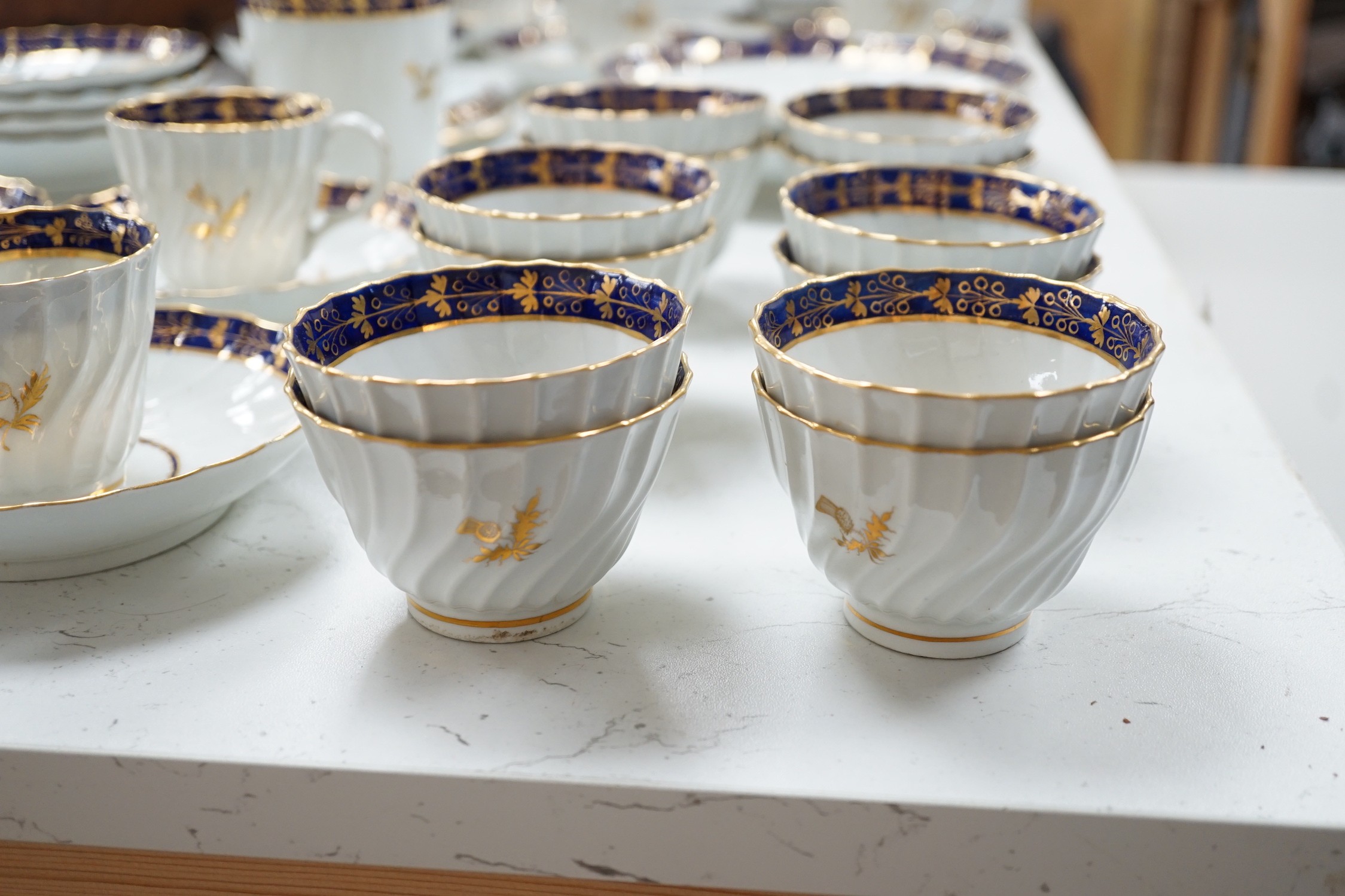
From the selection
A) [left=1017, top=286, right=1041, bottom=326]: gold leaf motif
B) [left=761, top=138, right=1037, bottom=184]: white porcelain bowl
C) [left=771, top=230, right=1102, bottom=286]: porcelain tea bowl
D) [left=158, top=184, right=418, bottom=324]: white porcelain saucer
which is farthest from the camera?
[left=761, top=138, right=1037, bottom=184]: white porcelain bowl

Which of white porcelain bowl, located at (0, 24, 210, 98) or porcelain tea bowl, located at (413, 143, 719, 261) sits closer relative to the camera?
porcelain tea bowl, located at (413, 143, 719, 261)

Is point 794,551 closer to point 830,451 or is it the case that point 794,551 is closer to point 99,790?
point 830,451

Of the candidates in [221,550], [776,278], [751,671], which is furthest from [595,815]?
[776,278]

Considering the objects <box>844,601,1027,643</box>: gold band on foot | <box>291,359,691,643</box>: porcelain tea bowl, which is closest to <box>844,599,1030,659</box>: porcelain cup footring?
<box>844,601,1027,643</box>: gold band on foot

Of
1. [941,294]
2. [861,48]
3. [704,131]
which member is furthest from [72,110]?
[861,48]

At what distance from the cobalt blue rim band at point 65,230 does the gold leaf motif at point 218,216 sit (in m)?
0.20

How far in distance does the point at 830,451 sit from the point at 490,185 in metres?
0.39

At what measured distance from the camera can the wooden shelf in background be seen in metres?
0.44

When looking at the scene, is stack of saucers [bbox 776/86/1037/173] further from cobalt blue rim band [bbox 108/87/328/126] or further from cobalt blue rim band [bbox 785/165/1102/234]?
cobalt blue rim band [bbox 108/87/328/126]

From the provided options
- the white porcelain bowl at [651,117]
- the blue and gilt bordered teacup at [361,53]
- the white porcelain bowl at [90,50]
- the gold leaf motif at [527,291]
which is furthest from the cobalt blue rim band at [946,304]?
the white porcelain bowl at [90,50]

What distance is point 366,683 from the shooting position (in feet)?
1.53

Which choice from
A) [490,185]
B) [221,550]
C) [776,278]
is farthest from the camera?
[776,278]

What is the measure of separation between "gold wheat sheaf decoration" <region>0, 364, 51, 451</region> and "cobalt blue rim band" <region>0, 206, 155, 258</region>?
0.08m

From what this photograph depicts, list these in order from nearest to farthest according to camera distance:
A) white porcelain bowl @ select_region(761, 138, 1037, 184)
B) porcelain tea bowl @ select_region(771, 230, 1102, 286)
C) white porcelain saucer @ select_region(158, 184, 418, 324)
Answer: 1. porcelain tea bowl @ select_region(771, 230, 1102, 286)
2. white porcelain saucer @ select_region(158, 184, 418, 324)
3. white porcelain bowl @ select_region(761, 138, 1037, 184)
